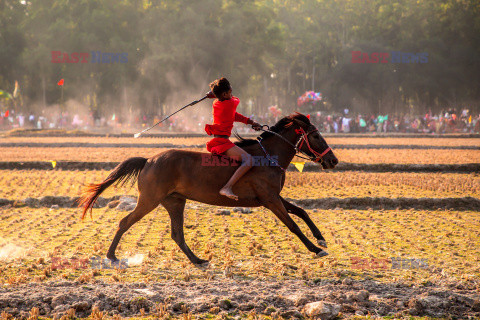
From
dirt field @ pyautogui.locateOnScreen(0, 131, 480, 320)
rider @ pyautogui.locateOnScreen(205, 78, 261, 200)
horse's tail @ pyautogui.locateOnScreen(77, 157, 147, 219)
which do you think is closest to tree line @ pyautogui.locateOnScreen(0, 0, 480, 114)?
dirt field @ pyautogui.locateOnScreen(0, 131, 480, 320)

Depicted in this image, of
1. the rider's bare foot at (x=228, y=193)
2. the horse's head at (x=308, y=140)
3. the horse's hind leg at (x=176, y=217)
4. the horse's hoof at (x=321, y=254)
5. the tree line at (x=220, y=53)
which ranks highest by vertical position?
the tree line at (x=220, y=53)

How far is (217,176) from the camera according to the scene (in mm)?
8172

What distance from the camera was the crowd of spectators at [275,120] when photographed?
190ft

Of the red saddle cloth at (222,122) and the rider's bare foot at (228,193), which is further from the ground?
the red saddle cloth at (222,122)

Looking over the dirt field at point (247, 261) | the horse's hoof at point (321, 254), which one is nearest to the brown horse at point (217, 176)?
the horse's hoof at point (321, 254)

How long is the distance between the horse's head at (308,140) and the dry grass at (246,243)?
145 cm

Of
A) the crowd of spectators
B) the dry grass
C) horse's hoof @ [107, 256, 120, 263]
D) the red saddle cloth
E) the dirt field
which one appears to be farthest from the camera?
the crowd of spectators

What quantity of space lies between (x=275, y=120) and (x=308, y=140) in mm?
54188

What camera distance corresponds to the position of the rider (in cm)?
794

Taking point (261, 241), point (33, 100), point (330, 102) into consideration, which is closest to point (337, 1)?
point (330, 102)

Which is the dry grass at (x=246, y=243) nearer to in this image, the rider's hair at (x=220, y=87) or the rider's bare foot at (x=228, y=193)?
the rider's bare foot at (x=228, y=193)

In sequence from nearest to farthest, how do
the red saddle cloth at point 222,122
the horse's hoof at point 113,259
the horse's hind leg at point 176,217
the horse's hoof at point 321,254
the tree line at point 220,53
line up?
the horse's hoof at point 321,254, the horse's hoof at point 113,259, the red saddle cloth at point 222,122, the horse's hind leg at point 176,217, the tree line at point 220,53

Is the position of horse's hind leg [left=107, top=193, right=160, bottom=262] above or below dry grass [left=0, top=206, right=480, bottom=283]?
above

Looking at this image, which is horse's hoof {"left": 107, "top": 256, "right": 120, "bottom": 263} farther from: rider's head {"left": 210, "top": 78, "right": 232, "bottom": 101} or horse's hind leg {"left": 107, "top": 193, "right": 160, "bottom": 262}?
rider's head {"left": 210, "top": 78, "right": 232, "bottom": 101}
